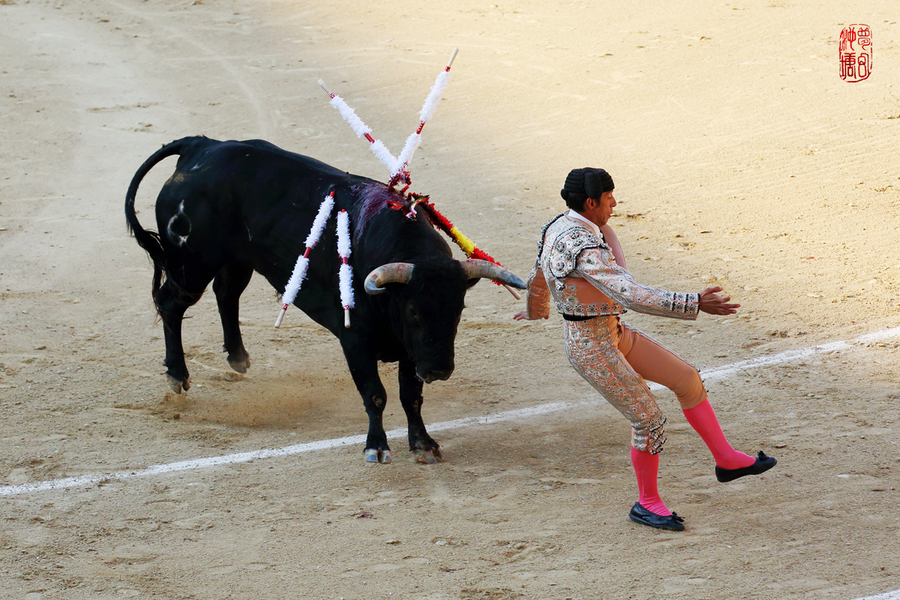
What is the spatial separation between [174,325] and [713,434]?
3614mm

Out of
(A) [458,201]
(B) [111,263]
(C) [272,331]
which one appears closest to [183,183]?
(C) [272,331]

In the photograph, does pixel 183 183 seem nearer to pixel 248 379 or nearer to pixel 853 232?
pixel 248 379

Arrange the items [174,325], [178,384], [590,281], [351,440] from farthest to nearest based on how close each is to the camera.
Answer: [174,325] → [178,384] → [351,440] → [590,281]

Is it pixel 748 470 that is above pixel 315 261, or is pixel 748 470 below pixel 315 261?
below

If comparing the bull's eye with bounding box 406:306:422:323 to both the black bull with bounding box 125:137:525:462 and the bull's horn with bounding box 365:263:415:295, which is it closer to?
the black bull with bounding box 125:137:525:462

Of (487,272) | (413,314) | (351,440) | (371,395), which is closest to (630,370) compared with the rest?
(487,272)

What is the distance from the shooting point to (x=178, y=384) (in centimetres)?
630

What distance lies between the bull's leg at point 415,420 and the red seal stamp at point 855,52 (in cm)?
808

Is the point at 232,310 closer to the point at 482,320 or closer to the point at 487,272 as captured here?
the point at 482,320

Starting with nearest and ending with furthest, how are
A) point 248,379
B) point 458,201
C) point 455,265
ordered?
point 455,265, point 248,379, point 458,201

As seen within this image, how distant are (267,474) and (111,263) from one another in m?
4.14

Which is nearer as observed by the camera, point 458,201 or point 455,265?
point 455,265

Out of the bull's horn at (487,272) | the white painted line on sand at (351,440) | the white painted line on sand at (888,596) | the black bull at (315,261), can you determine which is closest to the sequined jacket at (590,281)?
the bull's horn at (487,272)

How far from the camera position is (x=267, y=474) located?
521cm
